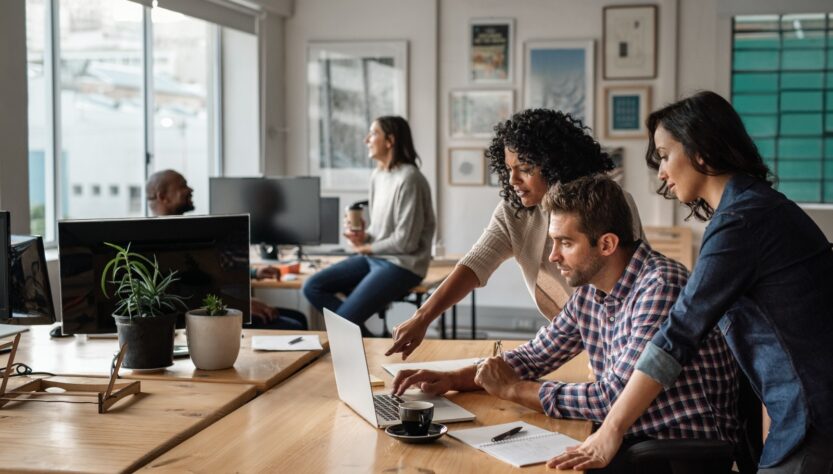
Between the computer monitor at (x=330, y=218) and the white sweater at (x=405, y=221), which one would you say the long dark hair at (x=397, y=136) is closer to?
the white sweater at (x=405, y=221)

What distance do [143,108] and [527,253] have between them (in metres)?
3.54

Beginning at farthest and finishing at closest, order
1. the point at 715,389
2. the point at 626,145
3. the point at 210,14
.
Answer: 1. the point at 626,145
2. the point at 210,14
3. the point at 715,389

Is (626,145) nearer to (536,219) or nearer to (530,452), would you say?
(536,219)

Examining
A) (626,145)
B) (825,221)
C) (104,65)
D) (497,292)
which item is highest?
(104,65)

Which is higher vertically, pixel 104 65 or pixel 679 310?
pixel 104 65

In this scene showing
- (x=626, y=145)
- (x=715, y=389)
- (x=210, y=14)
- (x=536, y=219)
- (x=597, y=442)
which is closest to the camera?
(x=597, y=442)

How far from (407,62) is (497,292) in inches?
72.9

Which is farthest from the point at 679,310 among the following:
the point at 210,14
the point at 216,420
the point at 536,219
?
the point at 210,14

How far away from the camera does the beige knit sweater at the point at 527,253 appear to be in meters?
2.89

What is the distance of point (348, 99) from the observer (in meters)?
7.10

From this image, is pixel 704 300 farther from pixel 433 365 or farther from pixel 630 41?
pixel 630 41

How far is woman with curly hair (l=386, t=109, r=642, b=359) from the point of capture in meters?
2.72

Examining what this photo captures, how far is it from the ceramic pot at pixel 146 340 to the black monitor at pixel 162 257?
6.9 inches

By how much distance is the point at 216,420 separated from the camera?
2.04m
